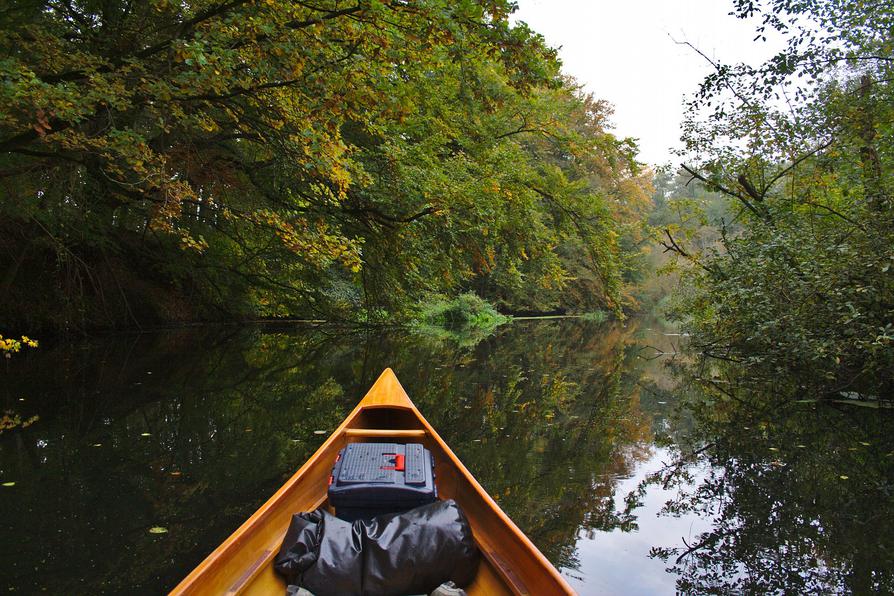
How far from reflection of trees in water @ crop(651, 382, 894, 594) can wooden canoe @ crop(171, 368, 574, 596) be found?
1152 mm

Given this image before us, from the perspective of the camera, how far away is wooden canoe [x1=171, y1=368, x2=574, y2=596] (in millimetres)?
1739

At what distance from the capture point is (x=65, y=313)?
10.7 metres

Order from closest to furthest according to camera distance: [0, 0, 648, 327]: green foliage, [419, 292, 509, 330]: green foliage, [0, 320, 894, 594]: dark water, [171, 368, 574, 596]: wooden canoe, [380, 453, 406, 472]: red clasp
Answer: [171, 368, 574, 596]: wooden canoe, [380, 453, 406, 472]: red clasp, [0, 320, 894, 594]: dark water, [0, 0, 648, 327]: green foliage, [419, 292, 509, 330]: green foliage

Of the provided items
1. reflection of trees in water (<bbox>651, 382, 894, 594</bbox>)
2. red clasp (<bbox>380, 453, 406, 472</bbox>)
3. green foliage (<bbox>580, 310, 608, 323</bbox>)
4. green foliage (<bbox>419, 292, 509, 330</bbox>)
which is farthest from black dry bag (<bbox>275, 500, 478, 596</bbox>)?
green foliage (<bbox>580, 310, 608, 323</bbox>)

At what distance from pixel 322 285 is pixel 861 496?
10420 mm

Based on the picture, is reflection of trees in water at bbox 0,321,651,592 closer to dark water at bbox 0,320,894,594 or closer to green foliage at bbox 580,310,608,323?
dark water at bbox 0,320,894,594

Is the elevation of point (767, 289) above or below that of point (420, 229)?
below

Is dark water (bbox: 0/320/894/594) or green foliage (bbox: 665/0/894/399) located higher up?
green foliage (bbox: 665/0/894/399)

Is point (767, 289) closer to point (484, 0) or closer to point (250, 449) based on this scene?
point (484, 0)

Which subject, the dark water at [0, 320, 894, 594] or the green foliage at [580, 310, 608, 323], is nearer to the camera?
the dark water at [0, 320, 894, 594]

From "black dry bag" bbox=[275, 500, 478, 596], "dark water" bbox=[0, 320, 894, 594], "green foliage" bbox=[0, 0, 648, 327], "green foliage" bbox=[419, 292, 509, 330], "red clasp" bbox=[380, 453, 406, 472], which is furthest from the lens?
"green foliage" bbox=[419, 292, 509, 330]

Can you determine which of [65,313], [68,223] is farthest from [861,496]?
[65,313]

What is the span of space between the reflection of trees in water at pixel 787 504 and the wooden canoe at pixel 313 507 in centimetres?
115

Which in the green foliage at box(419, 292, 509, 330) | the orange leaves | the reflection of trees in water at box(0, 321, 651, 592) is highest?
the orange leaves
